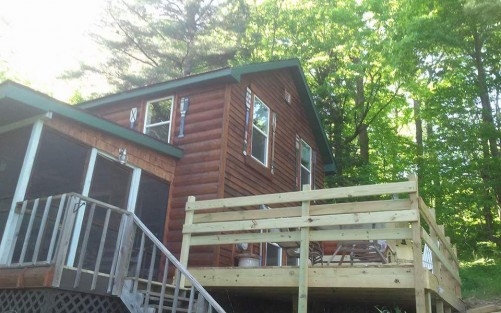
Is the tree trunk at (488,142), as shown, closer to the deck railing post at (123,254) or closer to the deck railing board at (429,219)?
the deck railing board at (429,219)

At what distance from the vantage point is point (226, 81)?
9758 millimetres

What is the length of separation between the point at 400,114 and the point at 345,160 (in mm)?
7588

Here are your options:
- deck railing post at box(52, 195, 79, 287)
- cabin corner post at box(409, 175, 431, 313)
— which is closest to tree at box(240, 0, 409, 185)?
cabin corner post at box(409, 175, 431, 313)

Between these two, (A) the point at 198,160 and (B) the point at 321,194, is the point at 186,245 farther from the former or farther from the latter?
(A) the point at 198,160

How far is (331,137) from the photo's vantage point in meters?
21.2

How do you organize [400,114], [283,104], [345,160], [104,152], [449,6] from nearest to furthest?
1. [104,152]
2. [283,104]
3. [449,6]
4. [345,160]
5. [400,114]

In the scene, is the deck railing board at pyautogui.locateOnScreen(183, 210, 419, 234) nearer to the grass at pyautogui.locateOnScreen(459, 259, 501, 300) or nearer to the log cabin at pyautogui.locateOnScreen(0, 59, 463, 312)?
the log cabin at pyautogui.locateOnScreen(0, 59, 463, 312)

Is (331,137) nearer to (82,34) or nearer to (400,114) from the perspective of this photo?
(400,114)

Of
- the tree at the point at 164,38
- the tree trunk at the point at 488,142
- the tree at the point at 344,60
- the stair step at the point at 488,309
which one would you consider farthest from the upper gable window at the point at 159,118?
the tree at the point at 164,38

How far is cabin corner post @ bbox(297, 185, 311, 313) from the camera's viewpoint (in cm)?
586

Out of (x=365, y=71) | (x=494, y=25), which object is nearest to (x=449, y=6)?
(x=494, y=25)

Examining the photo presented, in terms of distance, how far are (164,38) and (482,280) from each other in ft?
57.4

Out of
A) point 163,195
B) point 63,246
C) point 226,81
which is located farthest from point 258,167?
point 63,246

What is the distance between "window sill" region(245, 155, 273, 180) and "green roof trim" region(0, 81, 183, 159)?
1.88 meters
